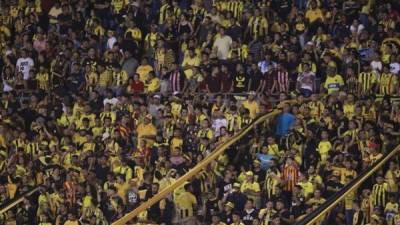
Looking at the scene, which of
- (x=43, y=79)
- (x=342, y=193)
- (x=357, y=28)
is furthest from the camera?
(x=43, y=79)

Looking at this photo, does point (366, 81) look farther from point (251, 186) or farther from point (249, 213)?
point (249, 213)

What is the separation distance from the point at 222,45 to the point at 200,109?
1901 mm

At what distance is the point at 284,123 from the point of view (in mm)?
20797

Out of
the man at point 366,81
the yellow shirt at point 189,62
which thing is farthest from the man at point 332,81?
the yellow shirt at point 189,62

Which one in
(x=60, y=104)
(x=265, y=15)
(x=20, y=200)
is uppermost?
(x=265, y=15)

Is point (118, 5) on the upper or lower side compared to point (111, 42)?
upper

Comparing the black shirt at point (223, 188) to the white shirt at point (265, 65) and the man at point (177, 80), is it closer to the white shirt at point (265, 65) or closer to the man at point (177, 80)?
the white shirt at point (265, 65)

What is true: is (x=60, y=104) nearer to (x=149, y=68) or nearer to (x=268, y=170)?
(x=149, y=68)

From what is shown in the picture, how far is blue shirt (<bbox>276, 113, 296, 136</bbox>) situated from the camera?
2072cm

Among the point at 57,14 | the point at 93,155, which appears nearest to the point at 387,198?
the point at 93,155

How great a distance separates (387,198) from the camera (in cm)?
1856

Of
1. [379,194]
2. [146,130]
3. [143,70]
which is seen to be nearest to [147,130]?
[146,130]

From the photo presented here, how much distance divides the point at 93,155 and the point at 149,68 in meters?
2.55

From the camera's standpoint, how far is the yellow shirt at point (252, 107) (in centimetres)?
2131
